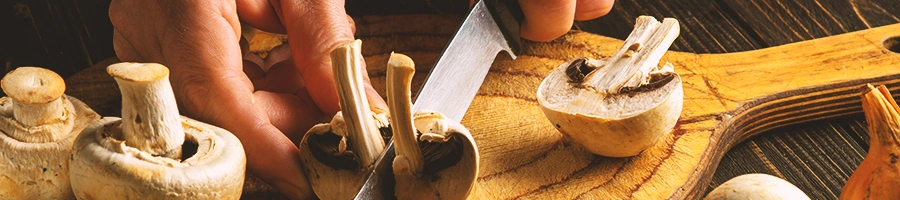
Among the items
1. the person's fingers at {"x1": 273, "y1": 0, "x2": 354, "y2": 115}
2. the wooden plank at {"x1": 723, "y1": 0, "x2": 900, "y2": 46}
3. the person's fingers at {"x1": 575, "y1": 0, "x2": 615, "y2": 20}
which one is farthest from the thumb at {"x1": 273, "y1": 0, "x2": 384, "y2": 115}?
the wooden plank at {"x1": 723, "y1": 0, "x2": 900, "y2": 46}

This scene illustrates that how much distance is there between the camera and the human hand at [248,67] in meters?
1.45

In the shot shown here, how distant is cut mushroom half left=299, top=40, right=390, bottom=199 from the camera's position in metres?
1.36

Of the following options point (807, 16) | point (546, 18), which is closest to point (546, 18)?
point (546, 18)

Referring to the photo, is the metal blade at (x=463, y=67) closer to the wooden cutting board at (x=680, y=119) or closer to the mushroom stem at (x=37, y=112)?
the wooden cutting board at (x=680, y=119)

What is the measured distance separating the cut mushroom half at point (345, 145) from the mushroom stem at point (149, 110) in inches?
7.4

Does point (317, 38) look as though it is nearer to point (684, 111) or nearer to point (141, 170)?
point (141, 170)

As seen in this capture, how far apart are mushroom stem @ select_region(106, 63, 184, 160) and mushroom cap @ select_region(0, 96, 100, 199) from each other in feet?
0.51

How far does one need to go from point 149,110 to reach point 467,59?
0.57 metres

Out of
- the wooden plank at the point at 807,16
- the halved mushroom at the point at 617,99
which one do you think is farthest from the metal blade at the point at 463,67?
the wooden plank at the point at 807,16

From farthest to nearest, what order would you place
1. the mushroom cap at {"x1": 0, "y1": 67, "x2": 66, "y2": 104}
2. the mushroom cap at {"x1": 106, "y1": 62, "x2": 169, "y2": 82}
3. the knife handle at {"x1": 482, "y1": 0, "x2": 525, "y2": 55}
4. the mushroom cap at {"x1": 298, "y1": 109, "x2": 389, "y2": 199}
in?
the knife handle at {"x1": 482, "y1": 0, "x2": 525, "y2": 55} < the mushroom cap at {"x1": 298, "y1": 109, "x2": 389, "y2": 199} < the mushroom cap at {"x1": 0, "y1": 67, "x2": 66, "y2": 104} < the mushroom cap at {"x1": 106, "y1": 62, "x2": 169, "y2": 82}

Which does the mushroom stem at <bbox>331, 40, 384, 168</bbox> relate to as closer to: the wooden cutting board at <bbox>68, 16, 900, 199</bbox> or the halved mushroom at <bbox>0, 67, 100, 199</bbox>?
the wooden cutting board at <bbox>68, 16, 900, 199</bbox>

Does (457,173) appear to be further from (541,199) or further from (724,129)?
(724,129)

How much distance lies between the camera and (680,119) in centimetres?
169

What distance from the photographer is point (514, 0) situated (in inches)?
70.5
